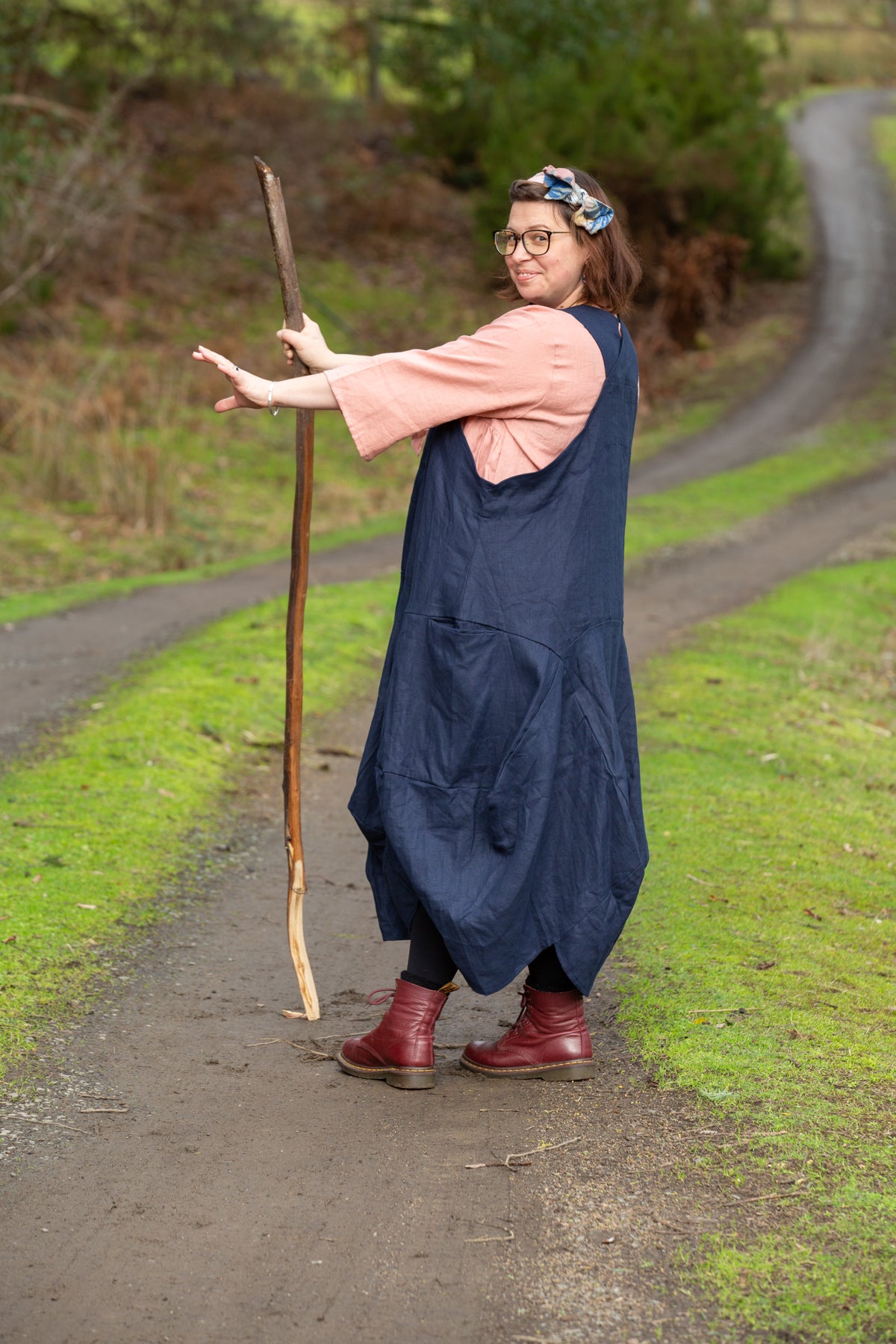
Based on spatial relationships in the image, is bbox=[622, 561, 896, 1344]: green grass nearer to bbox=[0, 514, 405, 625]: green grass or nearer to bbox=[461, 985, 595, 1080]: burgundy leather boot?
bbox=[461, 985, 595, 1080]: burgundy leather boot

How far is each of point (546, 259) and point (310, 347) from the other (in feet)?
1.98

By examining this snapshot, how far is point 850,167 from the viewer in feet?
112

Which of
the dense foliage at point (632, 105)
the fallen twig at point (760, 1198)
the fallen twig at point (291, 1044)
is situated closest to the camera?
the fallen twig at point (760, 1198)

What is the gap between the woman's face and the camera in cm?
325

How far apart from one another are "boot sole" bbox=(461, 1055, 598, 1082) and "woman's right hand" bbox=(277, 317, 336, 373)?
1867mm

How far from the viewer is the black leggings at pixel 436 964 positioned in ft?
11.3

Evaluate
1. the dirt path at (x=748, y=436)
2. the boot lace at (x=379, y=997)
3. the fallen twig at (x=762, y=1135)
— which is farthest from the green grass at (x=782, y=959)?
the dirt path at (x=748, y=436)

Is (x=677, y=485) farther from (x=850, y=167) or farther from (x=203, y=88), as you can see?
(x=850, y=167)

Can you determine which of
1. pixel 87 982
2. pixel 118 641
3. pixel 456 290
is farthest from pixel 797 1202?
pixel 456 290

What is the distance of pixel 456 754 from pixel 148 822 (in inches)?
106

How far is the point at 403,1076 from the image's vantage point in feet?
11.5

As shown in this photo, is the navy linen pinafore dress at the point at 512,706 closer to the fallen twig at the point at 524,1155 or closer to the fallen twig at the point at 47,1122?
the fallen twig at the point at 524,1155

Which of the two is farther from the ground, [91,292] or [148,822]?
[91,292]

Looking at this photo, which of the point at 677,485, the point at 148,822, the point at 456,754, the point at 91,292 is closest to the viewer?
the point at 456,754
